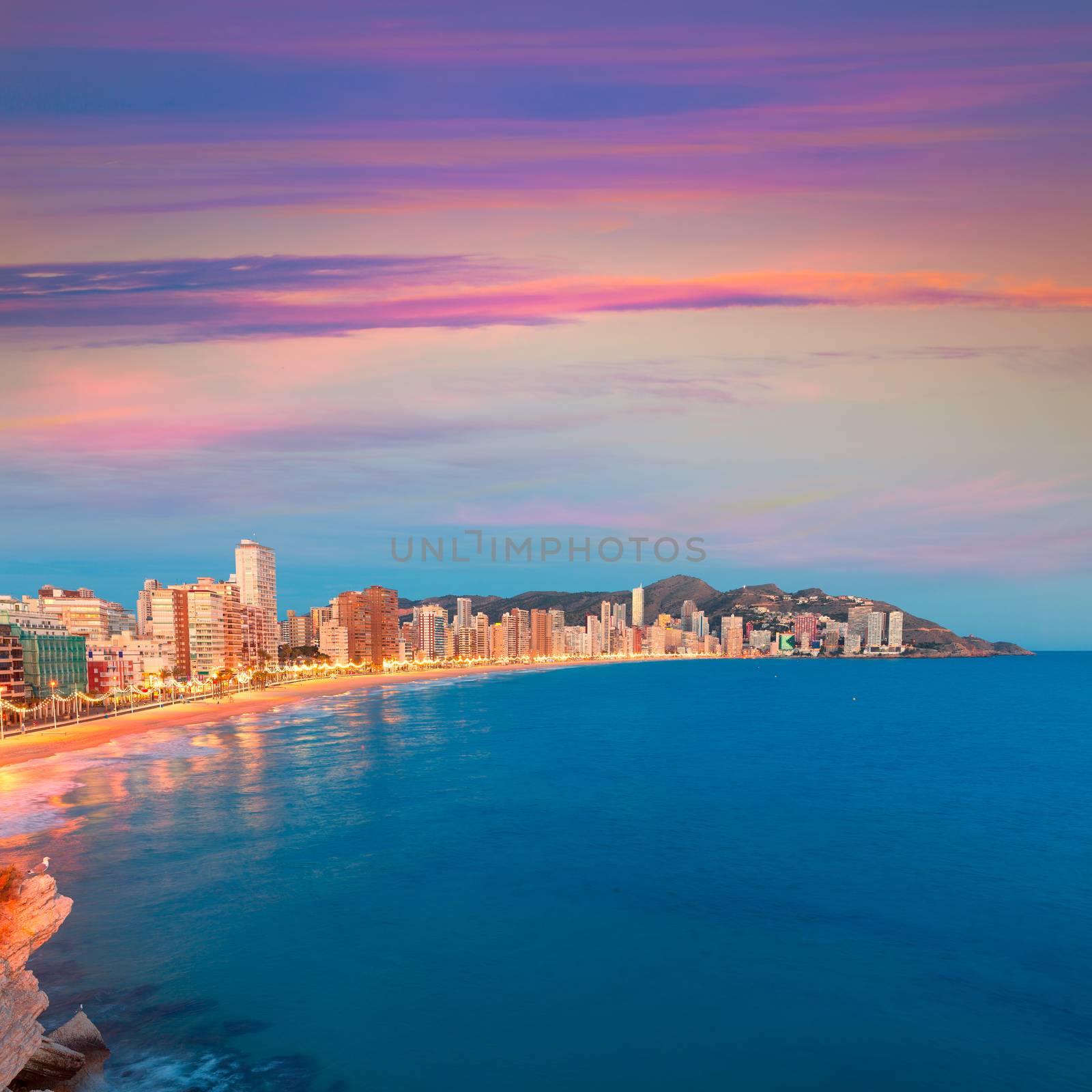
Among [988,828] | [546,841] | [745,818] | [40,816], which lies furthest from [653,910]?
[40,816]

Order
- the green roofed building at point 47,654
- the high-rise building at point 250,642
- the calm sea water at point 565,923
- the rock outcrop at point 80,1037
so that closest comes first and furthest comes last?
the rock outcrop at point 80,1037 < the calm sea water at point 565,923 < the green roofed building at point 47,654 < the high-rise building at point 250,642

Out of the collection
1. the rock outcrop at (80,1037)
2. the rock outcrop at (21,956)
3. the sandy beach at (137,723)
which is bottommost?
the sandy beach at (137,723)

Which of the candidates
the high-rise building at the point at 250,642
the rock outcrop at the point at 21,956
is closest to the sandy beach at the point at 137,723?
the high-rise building at the point at 250,642

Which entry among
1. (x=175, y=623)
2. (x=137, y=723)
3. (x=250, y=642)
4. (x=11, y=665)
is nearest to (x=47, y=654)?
(x=11, y=665)

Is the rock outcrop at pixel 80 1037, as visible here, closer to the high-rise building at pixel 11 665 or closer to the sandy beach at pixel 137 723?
the sandy beach at pixel 137 723

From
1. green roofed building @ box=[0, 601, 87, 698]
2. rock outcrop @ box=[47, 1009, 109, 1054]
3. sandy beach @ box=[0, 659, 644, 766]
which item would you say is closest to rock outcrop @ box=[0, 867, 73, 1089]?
rock outcrop @ box=[47, 1009, 109, 1054]

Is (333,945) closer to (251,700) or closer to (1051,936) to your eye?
(1051,936)

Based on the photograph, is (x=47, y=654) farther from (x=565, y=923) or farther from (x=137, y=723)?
(x=565, y=923)
